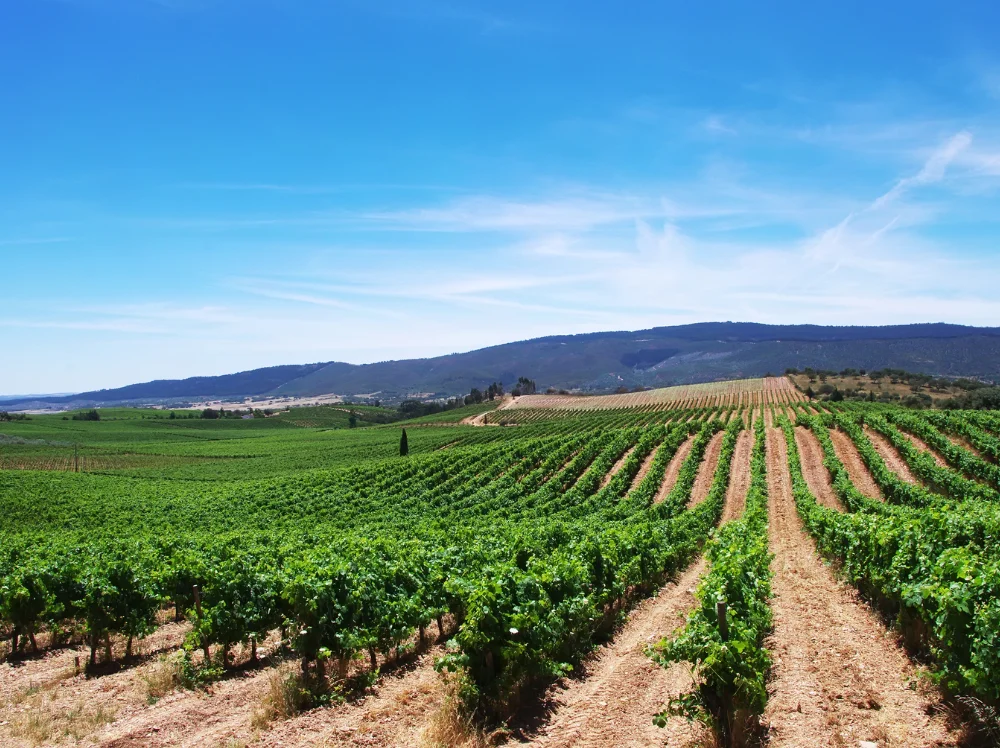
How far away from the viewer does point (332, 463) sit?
237 feet

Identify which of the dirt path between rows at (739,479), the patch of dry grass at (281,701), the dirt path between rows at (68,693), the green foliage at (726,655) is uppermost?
the green foliage at (726,655)

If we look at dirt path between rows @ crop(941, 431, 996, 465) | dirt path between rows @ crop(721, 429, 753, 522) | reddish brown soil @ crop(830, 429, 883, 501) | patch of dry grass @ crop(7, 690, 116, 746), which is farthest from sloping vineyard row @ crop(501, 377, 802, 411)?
patch of dry grass @ crop(7, 690, 116, 746)

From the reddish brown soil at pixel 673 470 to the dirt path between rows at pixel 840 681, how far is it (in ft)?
71.4

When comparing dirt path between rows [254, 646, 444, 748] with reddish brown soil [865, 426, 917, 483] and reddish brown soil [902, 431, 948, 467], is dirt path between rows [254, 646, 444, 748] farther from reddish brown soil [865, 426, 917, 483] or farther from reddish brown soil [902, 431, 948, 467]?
reddish brown soil [902, 431, 948, 467]

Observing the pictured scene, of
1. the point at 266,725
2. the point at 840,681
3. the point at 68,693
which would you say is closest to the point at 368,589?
the point at 266,725

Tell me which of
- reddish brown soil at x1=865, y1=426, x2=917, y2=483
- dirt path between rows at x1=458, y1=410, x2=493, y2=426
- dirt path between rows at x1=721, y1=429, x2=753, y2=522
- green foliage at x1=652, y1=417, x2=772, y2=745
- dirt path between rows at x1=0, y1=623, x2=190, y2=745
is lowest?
dirt path between rows at x1=458, y1=410, x2=493, y2=426

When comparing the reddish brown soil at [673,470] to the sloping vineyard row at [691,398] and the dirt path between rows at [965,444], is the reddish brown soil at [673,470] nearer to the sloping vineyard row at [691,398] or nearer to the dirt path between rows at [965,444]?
the dirt path between rows at [965,444]

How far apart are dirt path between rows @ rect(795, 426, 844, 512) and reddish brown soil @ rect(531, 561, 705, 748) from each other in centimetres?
2405

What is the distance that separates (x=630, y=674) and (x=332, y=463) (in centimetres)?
6711

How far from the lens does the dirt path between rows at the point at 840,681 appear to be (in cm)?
700

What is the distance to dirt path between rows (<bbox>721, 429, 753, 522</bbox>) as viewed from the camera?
A: 31.5 metres

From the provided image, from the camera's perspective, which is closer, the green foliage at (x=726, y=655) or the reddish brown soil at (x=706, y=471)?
the green foliage at (x=726, y=655)

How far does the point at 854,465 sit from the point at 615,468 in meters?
15.6

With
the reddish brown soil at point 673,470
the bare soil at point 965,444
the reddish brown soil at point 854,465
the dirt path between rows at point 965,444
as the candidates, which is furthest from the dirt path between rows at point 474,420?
the bare soil at point 965,444
